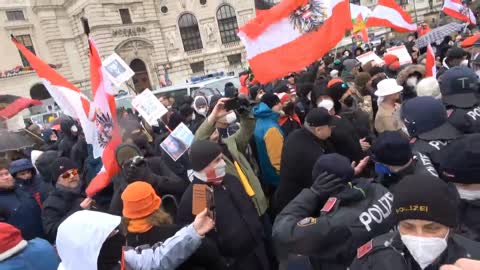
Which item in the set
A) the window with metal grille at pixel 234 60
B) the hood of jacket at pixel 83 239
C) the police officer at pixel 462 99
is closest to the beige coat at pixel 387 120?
the police officer at pixel 462 99

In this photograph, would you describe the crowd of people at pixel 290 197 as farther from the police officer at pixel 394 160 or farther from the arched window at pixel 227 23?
the arched window at pixel 227 23

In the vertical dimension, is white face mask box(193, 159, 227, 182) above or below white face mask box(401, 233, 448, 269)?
above

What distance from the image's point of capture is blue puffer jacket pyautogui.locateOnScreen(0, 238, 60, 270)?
226 cm

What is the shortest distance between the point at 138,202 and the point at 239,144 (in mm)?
1641

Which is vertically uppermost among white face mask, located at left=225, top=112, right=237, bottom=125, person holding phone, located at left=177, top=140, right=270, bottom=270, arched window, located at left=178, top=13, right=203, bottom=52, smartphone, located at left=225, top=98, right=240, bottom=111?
arched window, located at left=178, top=13, right=203, bottom=52

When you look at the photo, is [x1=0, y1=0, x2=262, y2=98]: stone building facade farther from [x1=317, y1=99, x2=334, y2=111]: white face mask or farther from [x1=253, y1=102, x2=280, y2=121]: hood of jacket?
[x1=317, y1=99, x2=334, y2=111]: white face mask

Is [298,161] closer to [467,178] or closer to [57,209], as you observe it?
[467,178]

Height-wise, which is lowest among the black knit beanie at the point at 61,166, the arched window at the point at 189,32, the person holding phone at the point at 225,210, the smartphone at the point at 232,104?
the person holding phone at the point at 225,210

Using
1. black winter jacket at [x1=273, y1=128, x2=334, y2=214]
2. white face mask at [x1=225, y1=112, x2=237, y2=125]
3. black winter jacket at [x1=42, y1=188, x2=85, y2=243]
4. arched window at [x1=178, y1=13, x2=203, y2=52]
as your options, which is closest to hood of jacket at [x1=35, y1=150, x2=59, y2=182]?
black winter jacket at [x1=42, y1=188, x2=85, y2=243]

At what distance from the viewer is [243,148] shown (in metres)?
3.87

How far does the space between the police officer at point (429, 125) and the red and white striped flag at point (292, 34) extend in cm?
154

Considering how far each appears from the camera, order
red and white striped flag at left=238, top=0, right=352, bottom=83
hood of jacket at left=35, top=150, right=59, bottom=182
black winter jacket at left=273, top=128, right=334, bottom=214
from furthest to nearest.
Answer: hood of jacket at left=35, top=150, right=59, bottom=182, red and white striped flag at left=238, top=0, right=352, bottom=83, black winter jacket at left=273, top=128, right=334, bottom=214

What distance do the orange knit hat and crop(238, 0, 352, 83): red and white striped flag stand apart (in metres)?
2.21

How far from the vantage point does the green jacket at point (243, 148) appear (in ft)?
11.5
